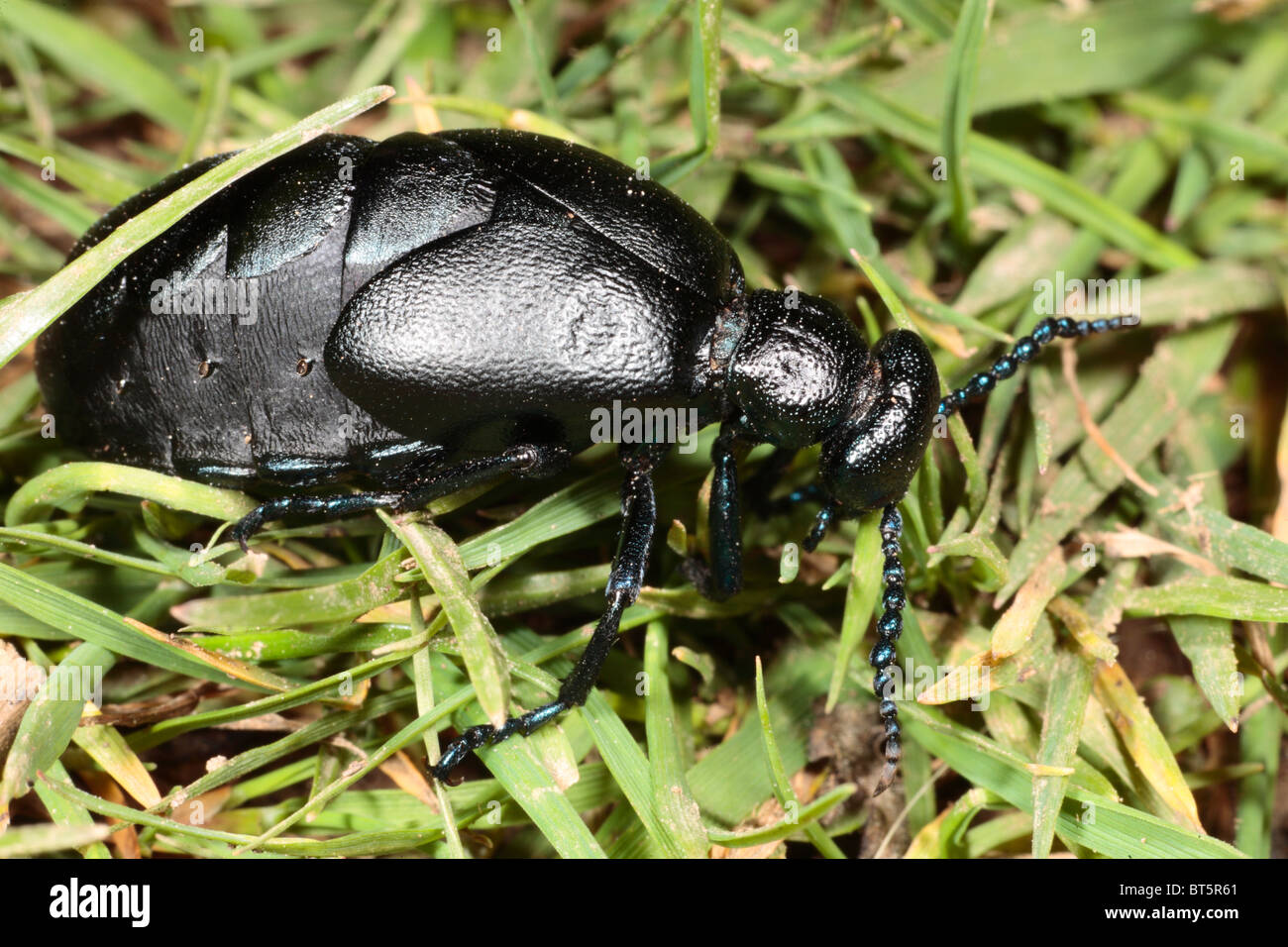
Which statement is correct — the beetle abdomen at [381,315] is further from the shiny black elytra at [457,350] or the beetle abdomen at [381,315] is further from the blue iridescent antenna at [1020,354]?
the blue iridescent antenna at [1020,354]

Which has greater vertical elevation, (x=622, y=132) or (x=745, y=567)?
(x=622, y=132)

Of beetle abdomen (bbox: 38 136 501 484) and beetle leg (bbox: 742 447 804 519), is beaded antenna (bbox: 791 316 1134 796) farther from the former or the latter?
beetle abdomen (bbox: 38 136 501 484)

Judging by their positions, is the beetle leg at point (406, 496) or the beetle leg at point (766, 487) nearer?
the beetle leg at point (406, 496)

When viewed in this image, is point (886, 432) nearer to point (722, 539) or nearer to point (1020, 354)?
point (722, 539)

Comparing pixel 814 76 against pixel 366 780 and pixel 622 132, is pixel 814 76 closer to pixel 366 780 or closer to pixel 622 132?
pixel 622 132

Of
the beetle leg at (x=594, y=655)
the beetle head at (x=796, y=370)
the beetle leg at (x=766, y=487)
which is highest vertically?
the beetle head at (x=796, y=370)

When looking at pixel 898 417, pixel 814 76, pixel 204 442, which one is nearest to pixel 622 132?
pixel 814 76

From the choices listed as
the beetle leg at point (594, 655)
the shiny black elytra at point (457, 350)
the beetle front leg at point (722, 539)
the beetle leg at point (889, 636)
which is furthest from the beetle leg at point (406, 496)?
the beetle leg at point (889, 636)
